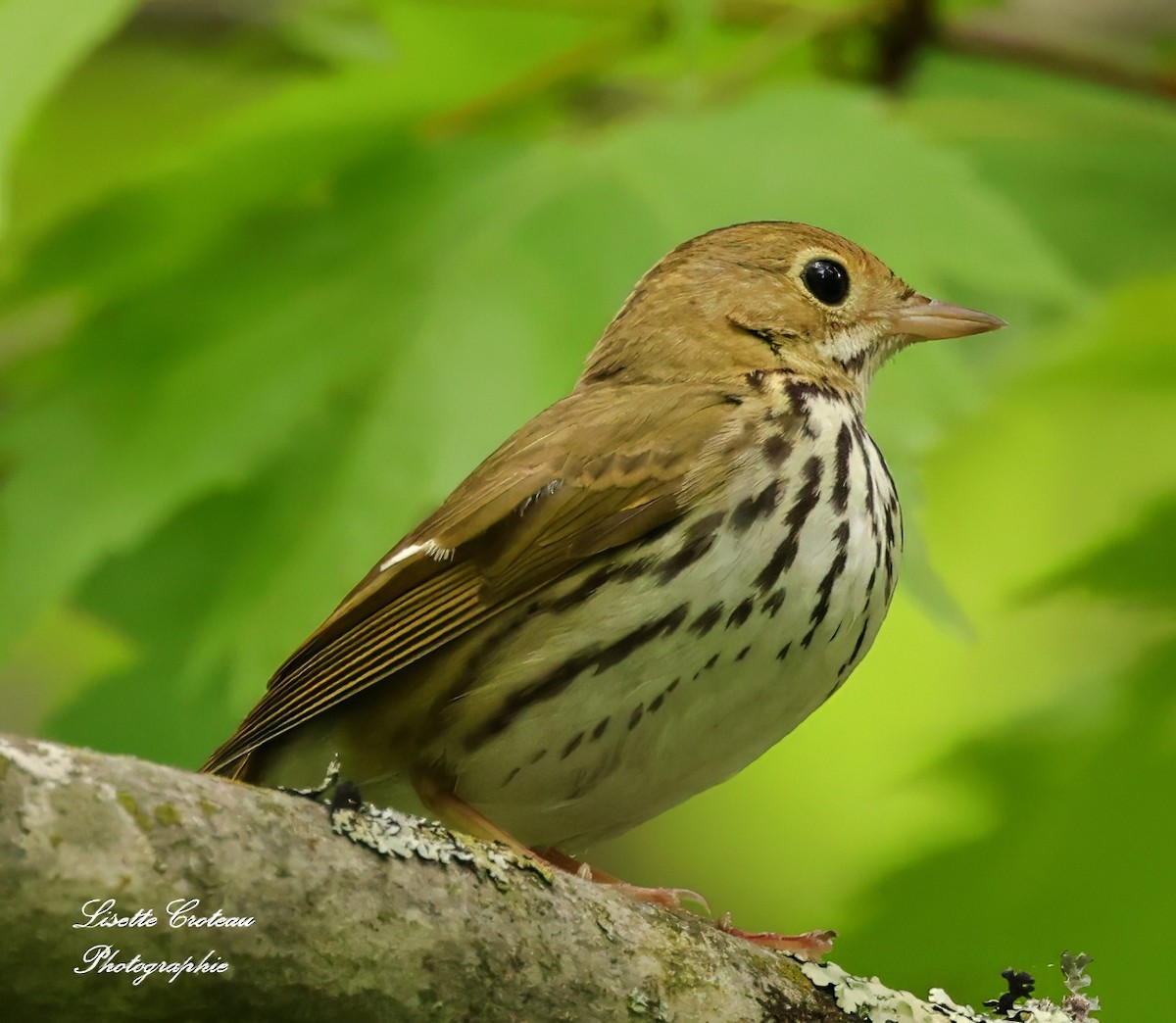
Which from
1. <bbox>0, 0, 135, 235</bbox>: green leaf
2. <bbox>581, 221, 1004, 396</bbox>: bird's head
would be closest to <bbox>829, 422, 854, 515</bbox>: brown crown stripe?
<bbox>581, 221, 1004, 396</bbox>: bird's head

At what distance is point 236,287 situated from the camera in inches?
147

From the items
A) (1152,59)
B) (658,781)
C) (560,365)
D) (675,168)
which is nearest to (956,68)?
(1152,59)

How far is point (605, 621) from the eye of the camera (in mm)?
3012

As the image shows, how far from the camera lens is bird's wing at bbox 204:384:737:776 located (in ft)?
10.3

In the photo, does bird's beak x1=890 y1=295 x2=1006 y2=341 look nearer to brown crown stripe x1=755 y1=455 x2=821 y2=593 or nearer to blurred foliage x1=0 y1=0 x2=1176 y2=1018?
blurred foliage x1=0 y1=0 x2=1176 y2=1018

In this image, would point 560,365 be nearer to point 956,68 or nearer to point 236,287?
point 236,287

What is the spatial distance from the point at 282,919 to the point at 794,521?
145cm

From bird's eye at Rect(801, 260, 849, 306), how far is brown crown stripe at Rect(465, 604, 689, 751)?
1.09m

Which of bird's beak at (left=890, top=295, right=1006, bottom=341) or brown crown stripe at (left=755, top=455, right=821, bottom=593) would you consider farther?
bird's beak at (left=890, top=295, right=1006, bottom=341)

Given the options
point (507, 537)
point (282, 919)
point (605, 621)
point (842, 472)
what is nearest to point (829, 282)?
point (842, 472)

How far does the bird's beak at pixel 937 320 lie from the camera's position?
12.1 feet

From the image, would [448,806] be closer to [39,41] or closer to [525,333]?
[525,333]

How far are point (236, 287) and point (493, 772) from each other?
1.24 metres

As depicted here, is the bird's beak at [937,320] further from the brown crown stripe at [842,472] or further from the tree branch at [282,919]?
the tree branch at [282,919]
